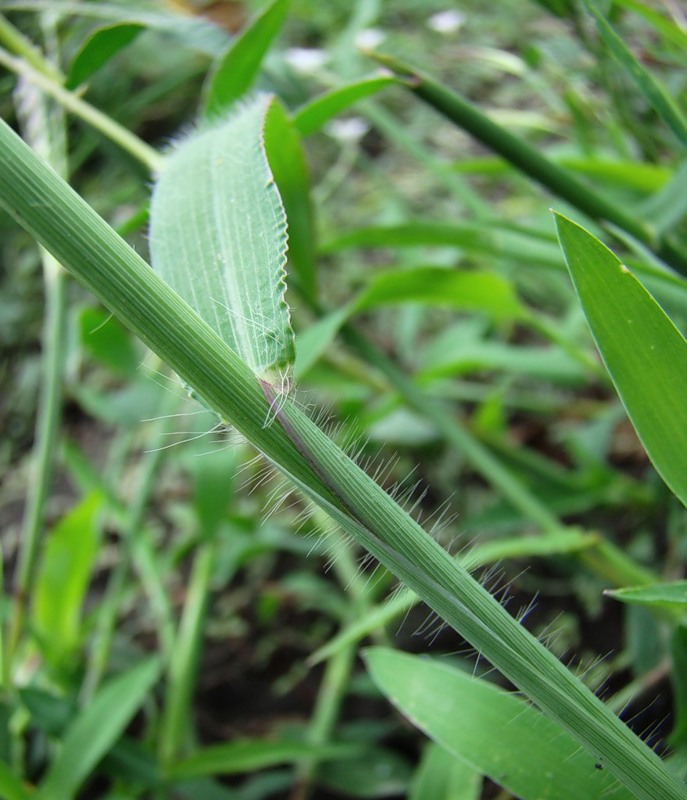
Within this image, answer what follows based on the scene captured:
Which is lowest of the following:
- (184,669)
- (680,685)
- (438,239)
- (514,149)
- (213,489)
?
(184,669)

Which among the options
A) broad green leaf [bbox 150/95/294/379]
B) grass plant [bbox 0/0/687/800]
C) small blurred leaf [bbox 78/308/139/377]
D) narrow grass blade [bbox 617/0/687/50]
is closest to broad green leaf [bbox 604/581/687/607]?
grass plant [bbox 0/0/687/800]

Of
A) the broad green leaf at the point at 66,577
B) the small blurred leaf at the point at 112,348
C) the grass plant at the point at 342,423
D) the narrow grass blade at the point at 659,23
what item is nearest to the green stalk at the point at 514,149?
the grass plant at the point at 342,423

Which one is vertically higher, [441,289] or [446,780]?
[441,289]

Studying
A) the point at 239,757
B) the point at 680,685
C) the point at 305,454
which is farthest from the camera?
the point at 239,757

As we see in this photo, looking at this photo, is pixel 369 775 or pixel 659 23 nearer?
pixel 659 23

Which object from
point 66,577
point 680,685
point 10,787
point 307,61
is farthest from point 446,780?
point 307,61

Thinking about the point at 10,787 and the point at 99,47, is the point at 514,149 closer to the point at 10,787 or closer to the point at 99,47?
the point at 99,47
